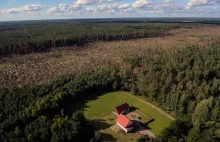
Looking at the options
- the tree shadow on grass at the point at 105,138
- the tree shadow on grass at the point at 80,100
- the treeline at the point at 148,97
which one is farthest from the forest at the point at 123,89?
the tree shadow on grass at the point at 105,138

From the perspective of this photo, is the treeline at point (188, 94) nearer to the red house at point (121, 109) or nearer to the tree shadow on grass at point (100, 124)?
the red house at point (121, 109)

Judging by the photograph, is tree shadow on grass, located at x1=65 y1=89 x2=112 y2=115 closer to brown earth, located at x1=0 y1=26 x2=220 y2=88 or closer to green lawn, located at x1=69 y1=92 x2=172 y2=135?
green lawn, located at x1=69 y1=92 x2=172 y2=135

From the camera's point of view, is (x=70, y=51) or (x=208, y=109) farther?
(x=70, y=51)

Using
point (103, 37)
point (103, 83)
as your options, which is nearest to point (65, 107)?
point (103, 83)

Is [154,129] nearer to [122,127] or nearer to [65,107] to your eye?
[122,127]

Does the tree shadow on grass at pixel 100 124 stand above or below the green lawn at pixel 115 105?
below

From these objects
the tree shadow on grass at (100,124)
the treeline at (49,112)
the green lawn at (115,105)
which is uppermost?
the treeline at (49,112)

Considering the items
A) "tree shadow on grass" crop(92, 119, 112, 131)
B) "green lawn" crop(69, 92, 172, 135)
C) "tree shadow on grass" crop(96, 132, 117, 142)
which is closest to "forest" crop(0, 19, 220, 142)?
"tree shadow on grass" crop(96, 132, 117, 142)

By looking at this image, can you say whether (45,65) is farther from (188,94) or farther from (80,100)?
(188,94)
